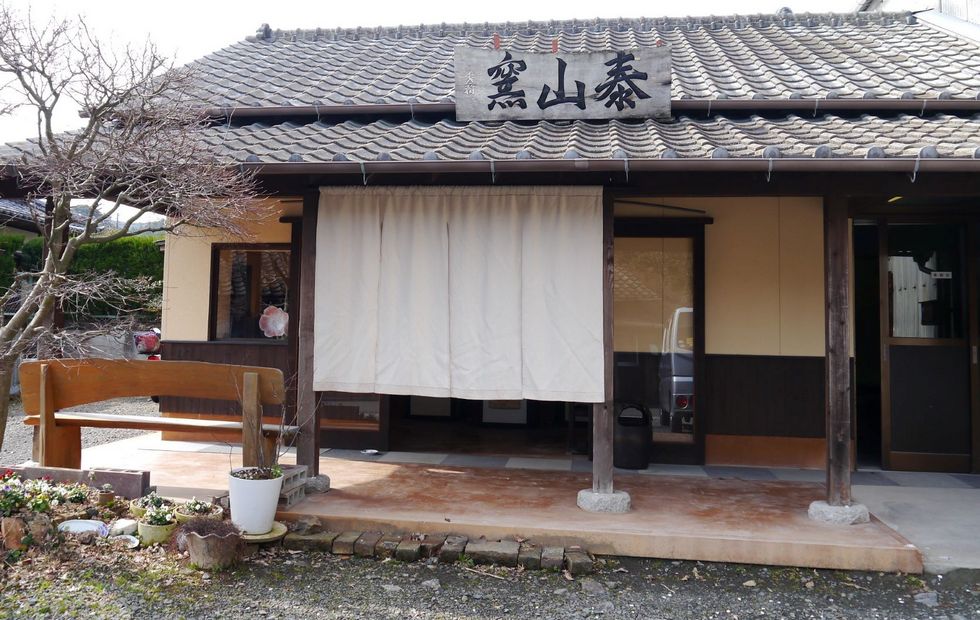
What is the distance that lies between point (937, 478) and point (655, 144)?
448 cm

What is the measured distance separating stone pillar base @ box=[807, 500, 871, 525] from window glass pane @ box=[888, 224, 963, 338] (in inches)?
105

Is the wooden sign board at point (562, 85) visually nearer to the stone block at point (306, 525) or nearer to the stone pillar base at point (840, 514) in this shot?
the stone pillar base at point (840, 514)

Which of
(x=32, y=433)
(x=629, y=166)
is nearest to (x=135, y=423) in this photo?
(x=629, y=166)

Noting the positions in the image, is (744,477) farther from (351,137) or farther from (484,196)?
(351,137)

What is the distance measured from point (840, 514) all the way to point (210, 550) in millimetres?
4489

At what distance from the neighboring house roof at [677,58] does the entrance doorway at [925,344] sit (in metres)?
1.57

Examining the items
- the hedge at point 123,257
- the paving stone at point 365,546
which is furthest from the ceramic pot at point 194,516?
the hedge at point 123,257

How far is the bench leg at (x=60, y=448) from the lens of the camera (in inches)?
208

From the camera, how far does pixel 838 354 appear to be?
4828mm

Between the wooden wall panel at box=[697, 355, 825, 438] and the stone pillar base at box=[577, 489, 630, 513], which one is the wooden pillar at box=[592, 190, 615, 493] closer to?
the stone pillar base at box=[577, 489, 630, 513]

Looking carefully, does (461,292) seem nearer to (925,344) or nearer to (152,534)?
(152,534)

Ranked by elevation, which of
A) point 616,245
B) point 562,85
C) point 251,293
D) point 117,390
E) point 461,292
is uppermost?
point 562,85

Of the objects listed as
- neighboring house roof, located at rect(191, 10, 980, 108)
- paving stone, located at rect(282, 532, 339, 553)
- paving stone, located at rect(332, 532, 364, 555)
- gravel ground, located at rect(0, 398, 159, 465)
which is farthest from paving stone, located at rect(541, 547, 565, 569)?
gravel ground, located at rect(0, 398, 159, 465)

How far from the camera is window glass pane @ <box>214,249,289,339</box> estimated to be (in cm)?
754
